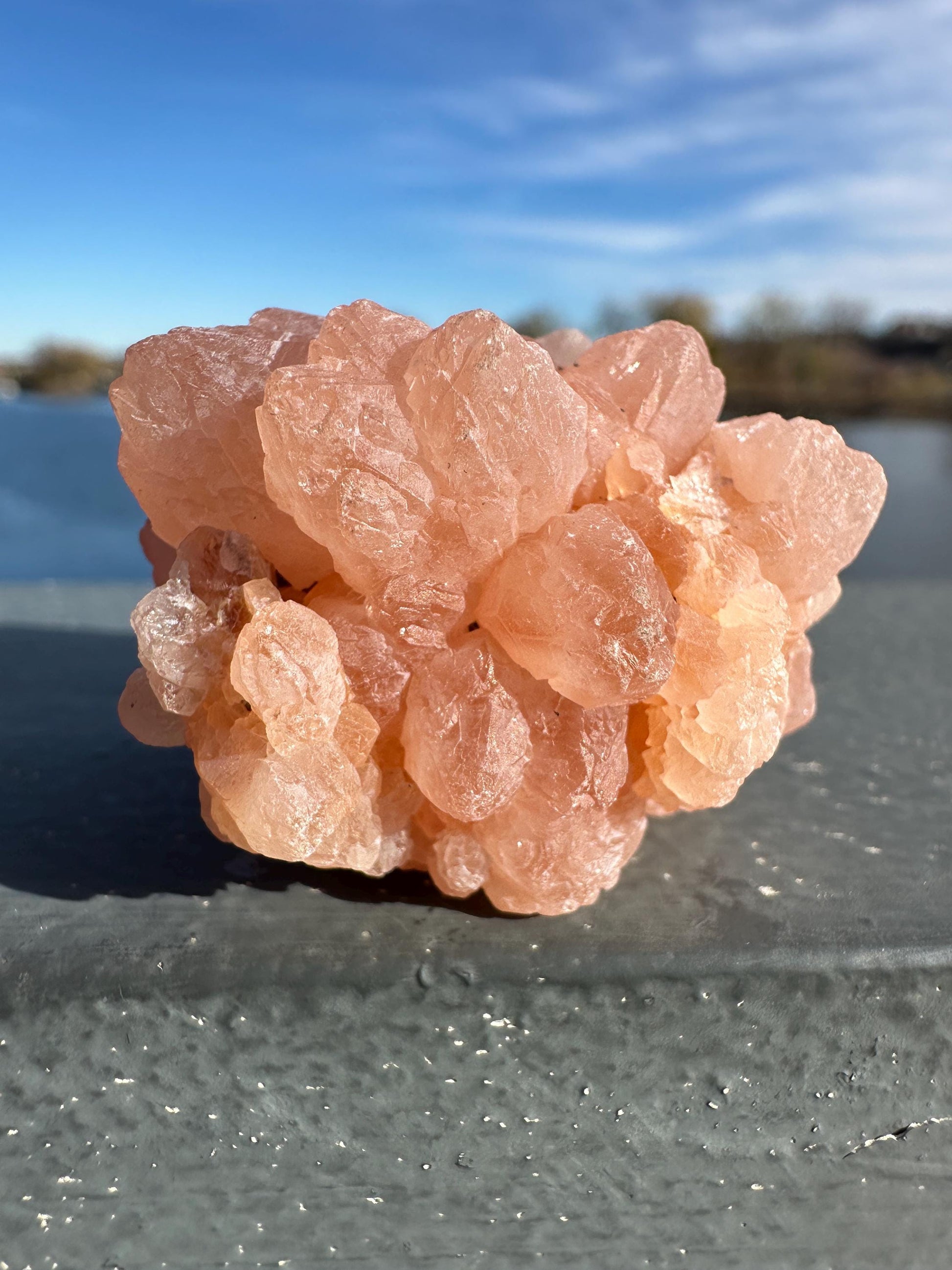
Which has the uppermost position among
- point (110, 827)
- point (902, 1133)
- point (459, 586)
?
point (459, 586)

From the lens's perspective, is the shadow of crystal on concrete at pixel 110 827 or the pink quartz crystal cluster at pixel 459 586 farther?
the shadow of crystal on concrete at pixel 110 827

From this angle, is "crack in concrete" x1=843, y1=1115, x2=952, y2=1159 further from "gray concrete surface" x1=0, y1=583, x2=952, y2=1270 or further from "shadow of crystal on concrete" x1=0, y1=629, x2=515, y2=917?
"shadow of crystal on concrete" x1=0, y1=629, x2=515, y2=917

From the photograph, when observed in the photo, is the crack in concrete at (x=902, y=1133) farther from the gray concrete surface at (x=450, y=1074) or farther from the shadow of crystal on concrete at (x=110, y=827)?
the shadow of crystal on concrete at (x=110, y=827)

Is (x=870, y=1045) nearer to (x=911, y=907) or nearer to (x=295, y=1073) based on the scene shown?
(x=911, y=907)

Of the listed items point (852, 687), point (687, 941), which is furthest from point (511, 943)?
point (852, 687)

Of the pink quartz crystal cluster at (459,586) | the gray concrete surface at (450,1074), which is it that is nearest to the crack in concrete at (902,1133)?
the gray concrete surface at (450,1074)

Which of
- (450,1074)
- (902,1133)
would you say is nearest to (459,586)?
(450,1074)

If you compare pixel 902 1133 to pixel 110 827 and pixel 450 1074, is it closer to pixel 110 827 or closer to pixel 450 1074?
pixel 450 1074

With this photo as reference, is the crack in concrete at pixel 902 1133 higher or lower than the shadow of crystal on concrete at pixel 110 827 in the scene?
lower
